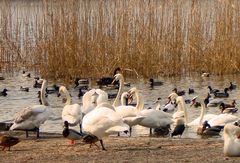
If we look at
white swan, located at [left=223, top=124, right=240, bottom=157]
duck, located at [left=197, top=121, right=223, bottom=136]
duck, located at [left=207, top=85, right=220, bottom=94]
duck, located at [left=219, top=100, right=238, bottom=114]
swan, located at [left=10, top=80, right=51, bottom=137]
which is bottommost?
duck, located at [left=207, top=85, right=220, bottom=94]

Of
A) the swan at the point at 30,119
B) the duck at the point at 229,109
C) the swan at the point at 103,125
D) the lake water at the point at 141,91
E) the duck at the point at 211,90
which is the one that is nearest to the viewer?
the swan at the point at 103,125

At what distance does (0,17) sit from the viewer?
2323 cm

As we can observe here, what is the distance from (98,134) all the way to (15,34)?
13.1 meters

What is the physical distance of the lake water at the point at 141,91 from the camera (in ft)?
56.0

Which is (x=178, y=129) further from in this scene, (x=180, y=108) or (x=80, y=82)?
(x=80, y=82)

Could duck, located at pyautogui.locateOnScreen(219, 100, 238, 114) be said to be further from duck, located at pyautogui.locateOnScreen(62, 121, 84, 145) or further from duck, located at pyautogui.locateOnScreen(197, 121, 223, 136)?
duck, located at pyautogui.locateOnScreen(62, 121, 84, 145)

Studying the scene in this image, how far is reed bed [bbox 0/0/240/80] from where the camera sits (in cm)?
2125

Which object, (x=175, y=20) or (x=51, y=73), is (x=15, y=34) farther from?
(x=175, y=20)

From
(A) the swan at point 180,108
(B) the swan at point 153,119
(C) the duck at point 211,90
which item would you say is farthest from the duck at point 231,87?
(B) the swan at point 153,119

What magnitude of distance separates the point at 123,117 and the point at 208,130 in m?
1.66

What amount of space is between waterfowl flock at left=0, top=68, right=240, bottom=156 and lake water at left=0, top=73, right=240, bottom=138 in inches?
6.3

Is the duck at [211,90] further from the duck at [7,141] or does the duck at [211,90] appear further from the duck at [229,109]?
the duck at [7,141]

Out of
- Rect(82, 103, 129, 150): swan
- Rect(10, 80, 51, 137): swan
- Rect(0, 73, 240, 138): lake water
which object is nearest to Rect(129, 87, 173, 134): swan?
Rect(0, 73, 240, 138): lake water

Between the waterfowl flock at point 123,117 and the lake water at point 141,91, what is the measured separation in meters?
0.16
